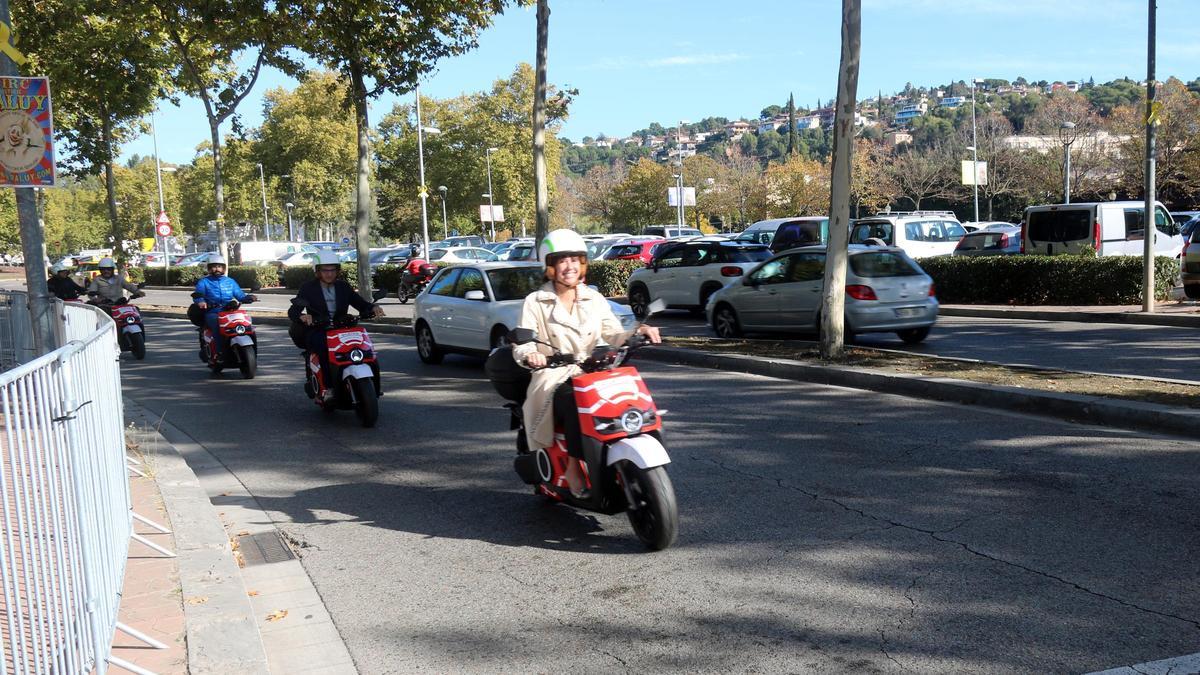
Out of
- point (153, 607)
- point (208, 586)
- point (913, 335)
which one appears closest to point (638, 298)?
point (913, 335)

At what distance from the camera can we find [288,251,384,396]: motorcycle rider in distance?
10430 millimetres

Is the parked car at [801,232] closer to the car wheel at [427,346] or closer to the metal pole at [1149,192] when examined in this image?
the metal pole at [1149,192]

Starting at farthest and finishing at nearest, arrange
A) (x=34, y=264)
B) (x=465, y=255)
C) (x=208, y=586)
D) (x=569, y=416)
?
(x=465, y=255)
(x=34, y=264)
(x=569, y=416)
(x=208, y=586)

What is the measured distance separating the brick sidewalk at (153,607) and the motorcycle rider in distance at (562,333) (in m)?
2.04

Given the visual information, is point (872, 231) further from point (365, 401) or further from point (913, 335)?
point (365, 401)

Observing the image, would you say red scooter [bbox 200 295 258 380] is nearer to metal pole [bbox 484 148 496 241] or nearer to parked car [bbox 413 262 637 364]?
parked car [bbox 413 262 637 364]

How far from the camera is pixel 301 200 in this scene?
68750 mm

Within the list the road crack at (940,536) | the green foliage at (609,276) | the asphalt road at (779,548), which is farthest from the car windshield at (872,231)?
the road crack at (940,536)

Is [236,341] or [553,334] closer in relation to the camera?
[553,334]

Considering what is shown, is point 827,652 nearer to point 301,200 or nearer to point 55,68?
point 55,68

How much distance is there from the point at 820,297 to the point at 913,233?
11.2m

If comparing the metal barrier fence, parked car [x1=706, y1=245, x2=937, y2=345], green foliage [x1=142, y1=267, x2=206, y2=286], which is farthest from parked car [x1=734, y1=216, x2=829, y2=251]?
green foliage [x1=142, y1=267, x2=206, y2=286]

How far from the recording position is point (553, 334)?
19.7 ft

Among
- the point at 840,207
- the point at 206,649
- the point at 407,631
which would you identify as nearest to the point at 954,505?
the point at 407,631
